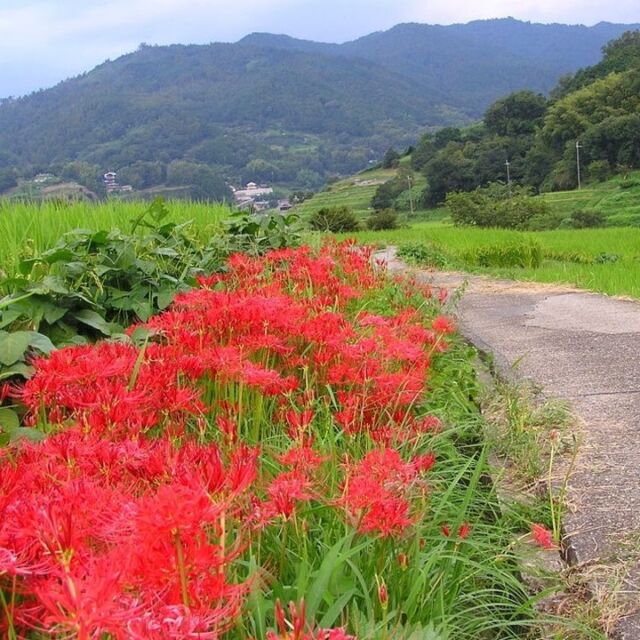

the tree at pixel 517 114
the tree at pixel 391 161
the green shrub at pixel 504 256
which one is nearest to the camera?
the green shrub at pixel 504 256

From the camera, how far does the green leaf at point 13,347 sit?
185 cm

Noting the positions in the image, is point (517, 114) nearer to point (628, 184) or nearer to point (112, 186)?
point (628, 184)

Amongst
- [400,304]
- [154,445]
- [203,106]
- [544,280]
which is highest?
[203,106]

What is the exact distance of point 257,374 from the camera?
51.4 inches

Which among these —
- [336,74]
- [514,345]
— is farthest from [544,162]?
[336,74]

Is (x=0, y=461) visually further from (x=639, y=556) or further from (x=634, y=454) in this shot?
(x=634, y=454)

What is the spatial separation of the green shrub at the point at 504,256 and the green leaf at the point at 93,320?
7.97 m

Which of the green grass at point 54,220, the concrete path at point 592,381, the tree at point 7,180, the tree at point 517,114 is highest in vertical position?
the tree at point 517,114

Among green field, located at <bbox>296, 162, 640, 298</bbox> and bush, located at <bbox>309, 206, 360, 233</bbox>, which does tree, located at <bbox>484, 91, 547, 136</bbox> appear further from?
bush, located at <bbox>309, 206, 360, 233</bbox>

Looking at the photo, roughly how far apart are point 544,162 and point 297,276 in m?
55.0

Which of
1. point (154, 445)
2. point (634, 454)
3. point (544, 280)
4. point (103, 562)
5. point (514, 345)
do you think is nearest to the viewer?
point (103, 562)

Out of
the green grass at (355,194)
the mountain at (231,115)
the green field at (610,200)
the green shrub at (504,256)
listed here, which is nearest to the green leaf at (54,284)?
the green shrub at (504,256)

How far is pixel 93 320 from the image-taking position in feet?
8.01

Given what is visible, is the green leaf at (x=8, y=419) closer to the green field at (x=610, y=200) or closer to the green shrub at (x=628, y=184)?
the green field at (x=610, y=200)
